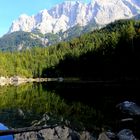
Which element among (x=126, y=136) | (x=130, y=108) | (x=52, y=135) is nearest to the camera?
(x=52, y=135)

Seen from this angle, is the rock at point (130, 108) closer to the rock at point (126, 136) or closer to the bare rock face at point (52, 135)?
the rock at point (126, 136)

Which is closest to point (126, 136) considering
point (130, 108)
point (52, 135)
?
point (52, 135)

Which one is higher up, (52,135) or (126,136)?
(52,135)

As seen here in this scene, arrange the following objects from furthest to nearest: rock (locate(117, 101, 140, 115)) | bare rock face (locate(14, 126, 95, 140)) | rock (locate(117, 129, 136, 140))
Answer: rock (locate(117, 101, 140, 115))
rock (locate(117, 129, 136, 140))
bare rock face (locate(14, 126, 95, 140))

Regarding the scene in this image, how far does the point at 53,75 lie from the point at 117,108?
142429mm

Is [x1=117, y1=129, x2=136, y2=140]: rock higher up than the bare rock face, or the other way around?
the bare rock face

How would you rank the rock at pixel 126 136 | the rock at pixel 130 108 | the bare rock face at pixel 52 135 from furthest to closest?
the rock at pixel 130 108, the rock at pixel 126 136, the bare rock face at pixel 52 135

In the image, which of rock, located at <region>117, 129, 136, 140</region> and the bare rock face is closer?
the bare rock face

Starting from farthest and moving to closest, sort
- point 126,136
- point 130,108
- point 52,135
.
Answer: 1. point 130,108
2. point 126,136
3. point 52,135

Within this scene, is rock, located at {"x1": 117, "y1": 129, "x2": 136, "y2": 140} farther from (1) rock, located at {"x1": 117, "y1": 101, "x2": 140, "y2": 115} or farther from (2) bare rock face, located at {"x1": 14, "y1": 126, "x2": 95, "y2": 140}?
(1) rock, located at {"x1": 117, "y1": 101, "x2": 140, "y2": 115}

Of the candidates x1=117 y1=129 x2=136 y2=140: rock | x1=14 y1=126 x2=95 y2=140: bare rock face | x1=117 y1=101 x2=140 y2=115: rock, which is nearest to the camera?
x1=14 y1=126 x2=95 y2=140: bare rock face

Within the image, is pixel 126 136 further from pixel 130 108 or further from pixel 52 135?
pixel 130 108

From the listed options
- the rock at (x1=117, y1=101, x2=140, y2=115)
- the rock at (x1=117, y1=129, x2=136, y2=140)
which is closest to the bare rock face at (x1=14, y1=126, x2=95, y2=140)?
the rock at (x1=117, y1=129, x2=136, y2=140)

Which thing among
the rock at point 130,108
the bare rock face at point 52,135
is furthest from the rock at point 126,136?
the rock at point 130,108
